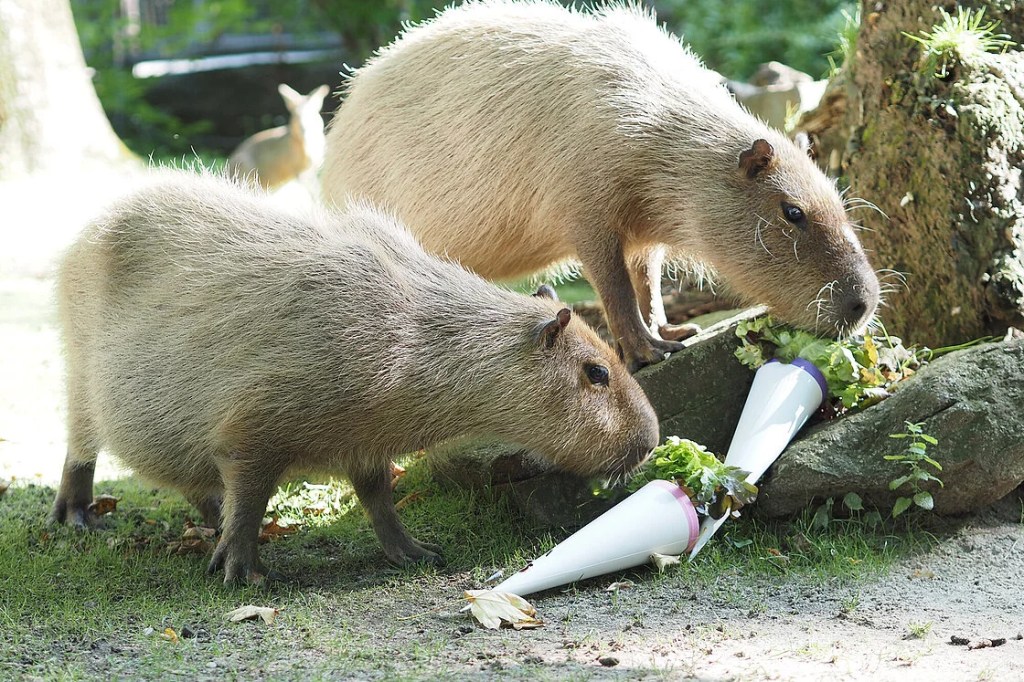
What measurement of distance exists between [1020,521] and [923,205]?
1.77m

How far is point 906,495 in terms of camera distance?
15.8ft

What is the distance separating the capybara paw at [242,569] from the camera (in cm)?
451

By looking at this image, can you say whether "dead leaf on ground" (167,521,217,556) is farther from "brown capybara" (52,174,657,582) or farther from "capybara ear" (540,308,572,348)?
"capybara ear" (540,308,572,348)

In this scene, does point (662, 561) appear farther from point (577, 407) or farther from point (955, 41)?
point (955, 41)

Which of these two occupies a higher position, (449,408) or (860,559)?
(449,408)

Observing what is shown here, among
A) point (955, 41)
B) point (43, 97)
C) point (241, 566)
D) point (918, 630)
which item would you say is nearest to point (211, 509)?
point (241, 566)

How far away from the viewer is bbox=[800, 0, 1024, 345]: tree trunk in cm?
562

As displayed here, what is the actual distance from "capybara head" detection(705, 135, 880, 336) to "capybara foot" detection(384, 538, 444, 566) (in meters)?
1.90

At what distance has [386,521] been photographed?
4.88 m

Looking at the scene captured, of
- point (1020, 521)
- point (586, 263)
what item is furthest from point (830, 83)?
point (1020, 521)

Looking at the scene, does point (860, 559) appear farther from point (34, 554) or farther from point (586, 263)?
point (34, 554)

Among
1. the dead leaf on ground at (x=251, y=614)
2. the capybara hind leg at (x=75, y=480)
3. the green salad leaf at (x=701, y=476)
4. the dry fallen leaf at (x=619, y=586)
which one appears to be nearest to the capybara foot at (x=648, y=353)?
the green salad leaf at (x=701, y=476)

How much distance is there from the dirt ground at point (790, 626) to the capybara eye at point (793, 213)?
1.48 m

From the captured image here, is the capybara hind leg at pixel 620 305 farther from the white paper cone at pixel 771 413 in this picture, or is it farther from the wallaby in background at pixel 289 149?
the wallaby in background at pixel 289 149
